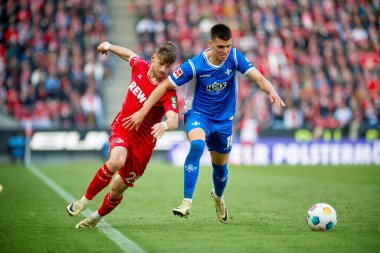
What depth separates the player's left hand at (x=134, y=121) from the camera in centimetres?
836

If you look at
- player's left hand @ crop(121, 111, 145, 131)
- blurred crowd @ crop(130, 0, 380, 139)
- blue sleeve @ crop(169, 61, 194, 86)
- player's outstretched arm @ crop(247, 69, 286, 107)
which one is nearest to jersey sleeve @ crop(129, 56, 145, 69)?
blue sleeve @ crop(169, 61, 194, 86)

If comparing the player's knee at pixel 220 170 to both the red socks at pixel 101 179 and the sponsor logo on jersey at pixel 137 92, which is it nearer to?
the sponsor logo on jersey at pixel 137 92

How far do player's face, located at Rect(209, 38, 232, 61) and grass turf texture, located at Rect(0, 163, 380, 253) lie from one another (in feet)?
7.10

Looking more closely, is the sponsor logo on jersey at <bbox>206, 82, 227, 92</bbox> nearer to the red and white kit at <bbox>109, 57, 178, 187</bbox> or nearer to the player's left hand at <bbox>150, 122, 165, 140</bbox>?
the red and white kit at <bbox>109, 57, 178, 187</bbox>

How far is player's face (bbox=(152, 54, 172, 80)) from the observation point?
8508 mm

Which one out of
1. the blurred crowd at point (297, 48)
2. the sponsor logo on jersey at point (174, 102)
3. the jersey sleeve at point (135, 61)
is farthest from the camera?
the blurred crowd at point (297, 48)

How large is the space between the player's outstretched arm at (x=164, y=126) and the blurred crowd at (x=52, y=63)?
15993 mm

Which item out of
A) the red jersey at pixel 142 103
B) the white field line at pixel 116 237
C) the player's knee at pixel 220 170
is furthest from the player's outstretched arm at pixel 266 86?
the white field line at pixel 116 237

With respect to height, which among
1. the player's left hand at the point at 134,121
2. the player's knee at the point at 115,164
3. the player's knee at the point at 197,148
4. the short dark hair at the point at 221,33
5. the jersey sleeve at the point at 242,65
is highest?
the short dark hair at the point at 221,33

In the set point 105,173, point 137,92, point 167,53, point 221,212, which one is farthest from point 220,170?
point 167,53

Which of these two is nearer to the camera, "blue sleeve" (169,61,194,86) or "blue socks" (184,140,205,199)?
"blue sleeve" (169,61,194,86)

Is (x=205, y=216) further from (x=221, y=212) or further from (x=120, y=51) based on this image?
(x=120, y=51)

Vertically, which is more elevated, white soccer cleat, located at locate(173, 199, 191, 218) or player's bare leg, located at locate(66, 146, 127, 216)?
player's bare leg, located at locate(66, 146, 127, 216)

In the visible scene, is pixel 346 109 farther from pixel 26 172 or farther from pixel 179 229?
pixel 179 229
